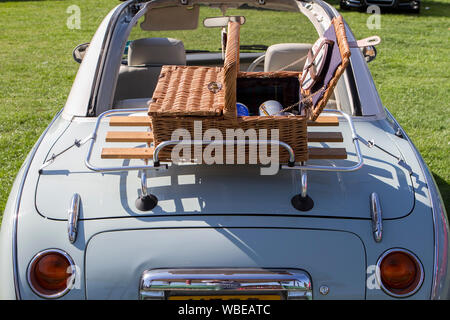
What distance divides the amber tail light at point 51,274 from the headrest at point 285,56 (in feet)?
6.66

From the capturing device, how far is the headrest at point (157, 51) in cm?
365

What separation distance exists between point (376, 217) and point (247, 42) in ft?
7.85

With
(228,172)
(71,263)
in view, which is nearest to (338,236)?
(228,172)

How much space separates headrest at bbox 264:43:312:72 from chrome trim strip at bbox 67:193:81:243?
1.78 meters

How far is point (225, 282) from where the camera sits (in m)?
1.91

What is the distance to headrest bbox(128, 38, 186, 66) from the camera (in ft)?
12.0

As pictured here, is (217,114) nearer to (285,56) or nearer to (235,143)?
(235,143)

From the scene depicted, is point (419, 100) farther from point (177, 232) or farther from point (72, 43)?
point (72, 43)

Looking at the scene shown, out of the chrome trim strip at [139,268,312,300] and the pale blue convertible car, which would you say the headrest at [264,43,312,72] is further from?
the chrome trim strip at [139,268,312,300]

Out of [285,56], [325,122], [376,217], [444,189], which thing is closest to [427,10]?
[444,189]

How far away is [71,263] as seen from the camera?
1975 millimetres

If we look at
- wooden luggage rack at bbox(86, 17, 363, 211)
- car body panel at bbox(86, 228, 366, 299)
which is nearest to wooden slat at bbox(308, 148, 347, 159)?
wooden luggage rack at bbox(86, 17, 363, 211)

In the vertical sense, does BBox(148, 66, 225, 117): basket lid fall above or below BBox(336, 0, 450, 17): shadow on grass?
above

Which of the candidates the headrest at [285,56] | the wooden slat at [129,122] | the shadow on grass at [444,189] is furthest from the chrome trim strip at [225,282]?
the shadow on grass at [444,189]
